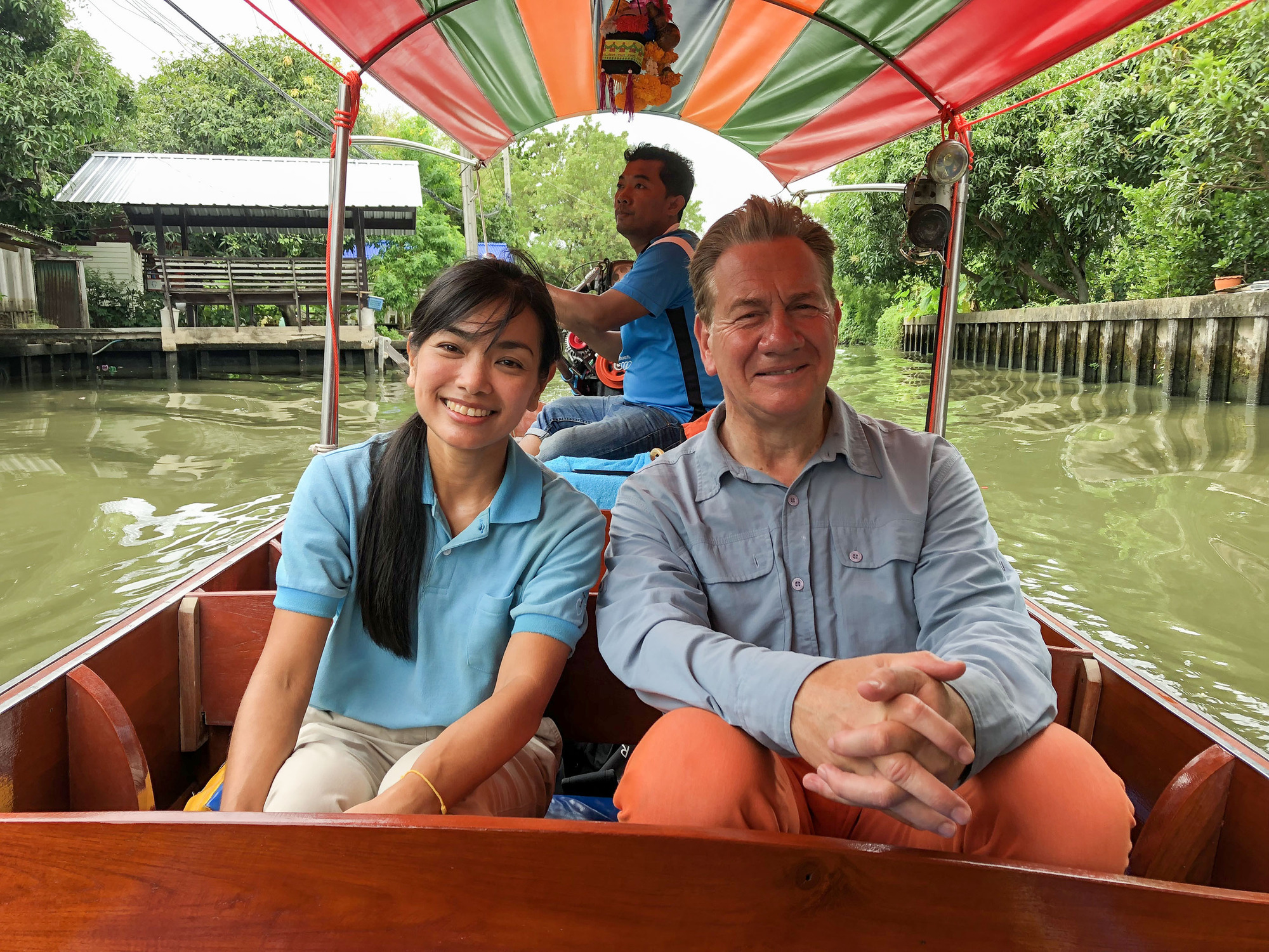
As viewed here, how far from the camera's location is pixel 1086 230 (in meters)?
14.0

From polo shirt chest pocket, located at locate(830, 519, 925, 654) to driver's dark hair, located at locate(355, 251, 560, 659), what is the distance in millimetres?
678

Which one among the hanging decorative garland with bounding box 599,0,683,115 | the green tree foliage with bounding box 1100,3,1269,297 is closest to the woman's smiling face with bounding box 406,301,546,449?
the hanging decorative garland with bounding box 599,0,683,115

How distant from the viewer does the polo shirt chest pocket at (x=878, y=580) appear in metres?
1.42

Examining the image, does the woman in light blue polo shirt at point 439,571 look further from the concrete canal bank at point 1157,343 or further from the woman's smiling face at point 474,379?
the concrete canal bank at point 1157,343

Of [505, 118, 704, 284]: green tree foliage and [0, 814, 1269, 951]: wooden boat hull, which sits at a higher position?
[505, 118, 704, 284]: green tree foliage

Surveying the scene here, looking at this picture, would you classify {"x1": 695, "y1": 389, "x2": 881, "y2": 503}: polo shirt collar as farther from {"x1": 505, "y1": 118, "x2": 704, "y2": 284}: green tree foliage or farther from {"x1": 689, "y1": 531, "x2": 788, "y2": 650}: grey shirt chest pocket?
{"x1": 505, "y1": 118, "x2": 704, "y2": 284}: green tree foliage

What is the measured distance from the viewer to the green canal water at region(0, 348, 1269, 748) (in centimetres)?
391

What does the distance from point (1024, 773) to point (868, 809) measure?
262 millimetres

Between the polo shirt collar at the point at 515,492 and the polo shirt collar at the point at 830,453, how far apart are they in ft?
0.94

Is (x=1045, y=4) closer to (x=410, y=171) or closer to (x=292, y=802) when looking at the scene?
(x=292, y=802)

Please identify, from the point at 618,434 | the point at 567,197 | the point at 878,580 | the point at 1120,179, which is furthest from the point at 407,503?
the point at 567,197

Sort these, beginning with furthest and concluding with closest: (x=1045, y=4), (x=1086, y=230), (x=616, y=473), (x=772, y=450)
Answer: (x=1086, y=230) < (x=616, y=473) < (x=1045, y=4) < (x=772, y=450)

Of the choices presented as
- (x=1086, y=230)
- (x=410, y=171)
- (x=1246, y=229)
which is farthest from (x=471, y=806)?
(x=410, y=171)

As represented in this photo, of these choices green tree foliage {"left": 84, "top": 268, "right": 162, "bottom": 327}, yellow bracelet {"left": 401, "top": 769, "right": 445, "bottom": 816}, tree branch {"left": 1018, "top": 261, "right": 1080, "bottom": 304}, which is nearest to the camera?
yellow bracelet {"left": 401, "top": 769, "right": 445, "bottom": 816}
